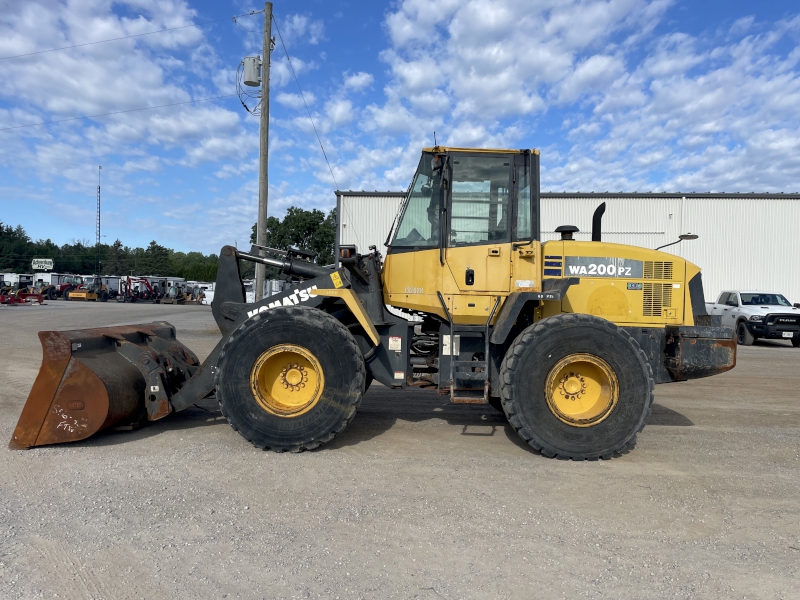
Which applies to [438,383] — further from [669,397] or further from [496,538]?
[669,397]

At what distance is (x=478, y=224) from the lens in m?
5.45

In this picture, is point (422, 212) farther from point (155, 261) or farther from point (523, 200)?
point (155, 261)

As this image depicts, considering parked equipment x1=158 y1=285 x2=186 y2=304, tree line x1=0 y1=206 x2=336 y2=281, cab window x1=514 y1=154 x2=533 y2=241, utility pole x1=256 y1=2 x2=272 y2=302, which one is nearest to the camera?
cab window x1=514 y1=154 x2=533 y2=241

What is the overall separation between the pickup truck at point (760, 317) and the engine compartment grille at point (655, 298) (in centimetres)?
1204

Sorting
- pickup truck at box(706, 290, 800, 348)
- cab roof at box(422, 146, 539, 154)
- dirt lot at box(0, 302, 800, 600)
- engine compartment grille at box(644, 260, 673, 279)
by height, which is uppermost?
cab roof at box(422, 146, 539, 154)

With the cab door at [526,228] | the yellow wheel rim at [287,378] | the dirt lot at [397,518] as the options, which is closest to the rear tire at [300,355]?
the yellow wheel rim at [287,378]

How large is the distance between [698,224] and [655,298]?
20460 millimetres

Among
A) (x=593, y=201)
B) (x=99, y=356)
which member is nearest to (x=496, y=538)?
(x=99, y=356)

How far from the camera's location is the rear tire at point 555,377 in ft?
16.1

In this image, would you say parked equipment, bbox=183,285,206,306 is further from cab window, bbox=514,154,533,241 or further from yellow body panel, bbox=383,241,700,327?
cab window, bbox=514,154,533,241

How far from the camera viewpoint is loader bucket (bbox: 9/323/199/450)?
4.92 meters

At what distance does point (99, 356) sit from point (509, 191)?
14.2ft

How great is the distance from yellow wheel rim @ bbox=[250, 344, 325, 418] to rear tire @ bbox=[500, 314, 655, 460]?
1798 millimetres

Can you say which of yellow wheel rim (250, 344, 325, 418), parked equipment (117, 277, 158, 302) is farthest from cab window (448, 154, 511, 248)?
parked equipment (117, 277, 158, 302)
